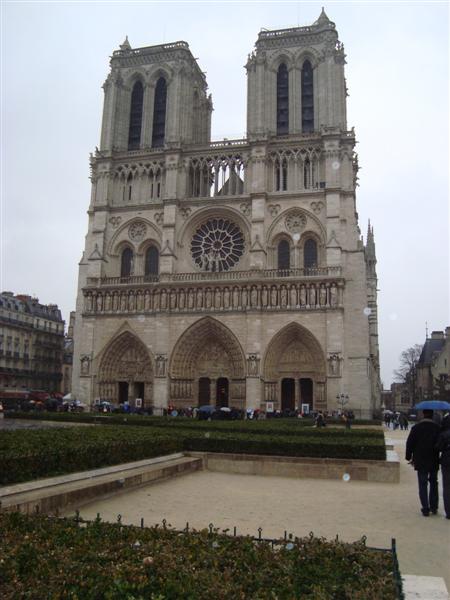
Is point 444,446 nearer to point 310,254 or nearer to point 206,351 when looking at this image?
point 310,254

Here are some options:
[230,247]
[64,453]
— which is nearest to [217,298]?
[230,247]

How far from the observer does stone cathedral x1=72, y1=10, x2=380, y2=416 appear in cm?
3753

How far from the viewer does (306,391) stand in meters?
38.5

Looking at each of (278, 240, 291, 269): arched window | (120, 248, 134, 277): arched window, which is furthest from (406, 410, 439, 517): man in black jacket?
(120, 248, 134, 277): arched window

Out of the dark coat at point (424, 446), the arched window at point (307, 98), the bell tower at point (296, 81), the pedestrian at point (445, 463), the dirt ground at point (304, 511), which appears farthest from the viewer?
the arched window at point (307, 98)

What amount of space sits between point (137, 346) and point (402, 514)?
110 feet

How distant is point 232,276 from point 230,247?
3.61 meters

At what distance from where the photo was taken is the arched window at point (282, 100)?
43.3m

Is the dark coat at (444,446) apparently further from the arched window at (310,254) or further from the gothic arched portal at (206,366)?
the arched window at (310,254)

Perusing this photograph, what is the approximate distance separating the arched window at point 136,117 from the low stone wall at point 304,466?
3624 cm

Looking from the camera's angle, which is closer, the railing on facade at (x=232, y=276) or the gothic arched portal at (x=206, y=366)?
the railing on facade at (x=232, y=276)

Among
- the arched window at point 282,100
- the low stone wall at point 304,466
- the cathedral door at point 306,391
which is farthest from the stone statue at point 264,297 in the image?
the low stone wall at point 304,466

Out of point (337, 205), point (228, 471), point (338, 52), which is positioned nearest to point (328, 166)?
point (337, 205)

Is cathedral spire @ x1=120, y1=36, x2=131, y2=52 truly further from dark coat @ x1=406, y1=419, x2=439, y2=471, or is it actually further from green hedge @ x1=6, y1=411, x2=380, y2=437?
dark coat @ x1=406, y1=419, x2=439, y2=471
